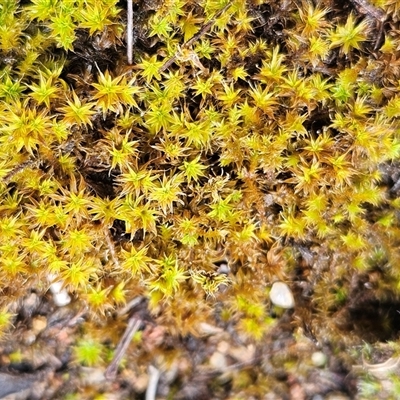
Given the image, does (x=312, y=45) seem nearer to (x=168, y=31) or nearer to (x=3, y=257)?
(x=168, y=31)

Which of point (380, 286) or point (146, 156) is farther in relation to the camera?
point (380, 286)

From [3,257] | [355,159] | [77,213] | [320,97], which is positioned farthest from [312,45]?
[3,257]

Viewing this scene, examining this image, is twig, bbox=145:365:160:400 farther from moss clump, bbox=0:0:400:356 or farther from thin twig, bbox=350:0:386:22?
thin twig, bbox=350:0:386:22

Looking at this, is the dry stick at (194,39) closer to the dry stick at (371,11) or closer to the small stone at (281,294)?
the dry stick at (371,11)

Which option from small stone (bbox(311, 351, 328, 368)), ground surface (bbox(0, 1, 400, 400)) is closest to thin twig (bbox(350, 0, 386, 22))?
ground surface (bbox(0, 1, 400, 400))

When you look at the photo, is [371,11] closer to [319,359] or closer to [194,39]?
[194,39]

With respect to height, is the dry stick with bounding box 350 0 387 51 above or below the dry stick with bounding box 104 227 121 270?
above
